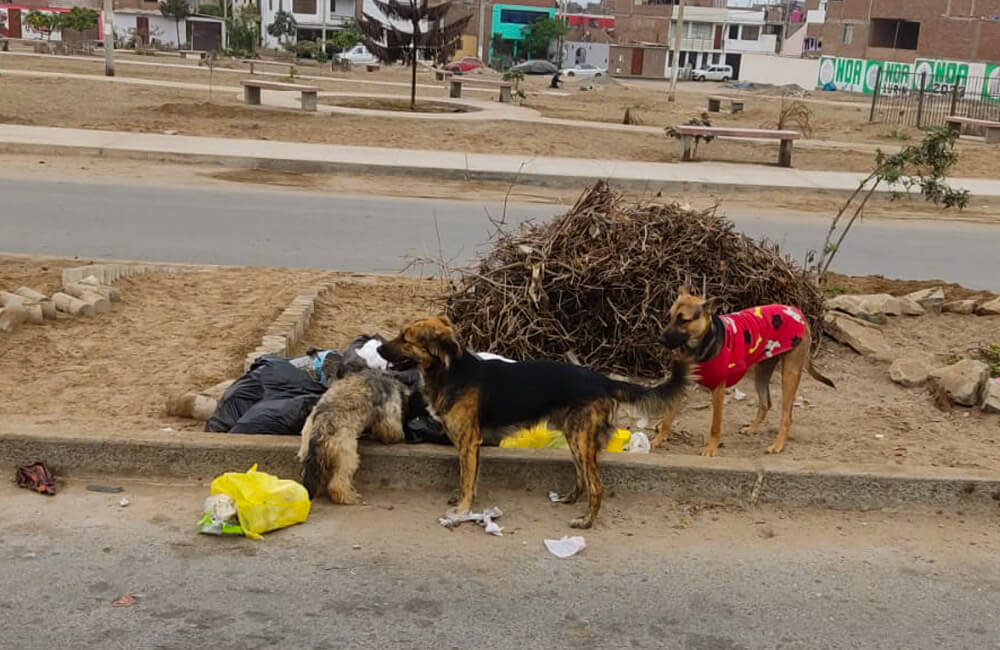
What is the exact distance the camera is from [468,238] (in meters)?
12.0

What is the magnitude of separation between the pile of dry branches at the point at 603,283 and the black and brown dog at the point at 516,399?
188 centimetres

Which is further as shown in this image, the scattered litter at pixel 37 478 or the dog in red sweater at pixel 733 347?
the dog in red sweater at pixel 733 347

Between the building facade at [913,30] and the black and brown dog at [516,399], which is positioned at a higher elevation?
the building facade at [913,30]

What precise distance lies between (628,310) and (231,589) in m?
3.53

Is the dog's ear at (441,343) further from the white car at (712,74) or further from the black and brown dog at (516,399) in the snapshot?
A: the white car at (712,74)

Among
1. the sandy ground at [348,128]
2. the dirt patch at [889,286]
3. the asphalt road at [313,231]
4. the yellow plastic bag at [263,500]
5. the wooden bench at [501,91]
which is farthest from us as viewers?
the wooden bench at [501,91]

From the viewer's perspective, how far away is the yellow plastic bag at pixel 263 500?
4.60 meters

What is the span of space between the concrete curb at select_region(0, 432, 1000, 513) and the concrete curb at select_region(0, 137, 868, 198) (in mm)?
11845

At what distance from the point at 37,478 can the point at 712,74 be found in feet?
294

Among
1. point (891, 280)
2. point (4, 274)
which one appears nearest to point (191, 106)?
point (4, 274)

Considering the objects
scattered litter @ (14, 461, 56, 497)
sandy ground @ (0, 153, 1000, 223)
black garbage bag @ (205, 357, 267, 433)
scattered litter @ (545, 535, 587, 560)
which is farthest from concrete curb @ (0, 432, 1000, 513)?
sandy ground @ (0, 153, 1000, 223)

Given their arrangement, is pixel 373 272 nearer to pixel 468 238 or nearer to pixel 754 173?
pixel 468 238

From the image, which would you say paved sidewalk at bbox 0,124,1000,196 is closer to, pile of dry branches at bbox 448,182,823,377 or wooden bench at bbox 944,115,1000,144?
pile of dry branches at bbox 448,182,823,377

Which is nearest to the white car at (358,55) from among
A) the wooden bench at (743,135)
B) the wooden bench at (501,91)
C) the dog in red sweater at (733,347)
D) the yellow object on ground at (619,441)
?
the wooden bench at (501,91)
